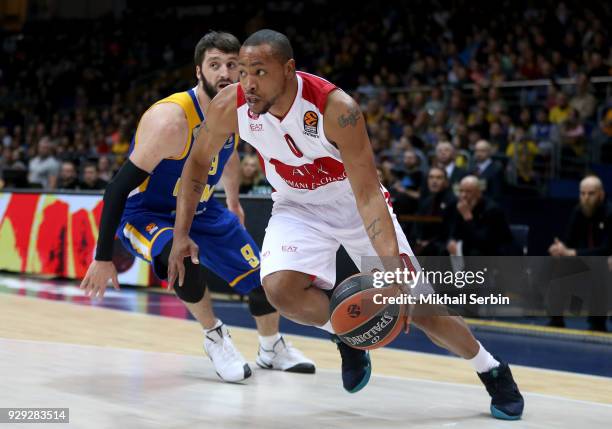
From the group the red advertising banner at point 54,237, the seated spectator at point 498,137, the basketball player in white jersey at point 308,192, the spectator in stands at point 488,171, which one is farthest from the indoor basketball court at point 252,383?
the seated spectator at point 498,137

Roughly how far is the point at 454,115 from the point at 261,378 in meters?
8.14

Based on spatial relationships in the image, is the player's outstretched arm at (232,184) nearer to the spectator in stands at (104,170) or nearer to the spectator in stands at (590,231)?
the spectator in stands at (590,231)

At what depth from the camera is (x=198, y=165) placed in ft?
14.9

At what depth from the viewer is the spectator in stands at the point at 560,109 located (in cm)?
1173

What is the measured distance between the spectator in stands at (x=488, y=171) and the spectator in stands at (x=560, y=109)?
1962 mm

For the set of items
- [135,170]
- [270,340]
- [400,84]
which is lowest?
[270,340]

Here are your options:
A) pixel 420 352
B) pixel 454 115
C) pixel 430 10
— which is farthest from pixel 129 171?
pixel 430 10

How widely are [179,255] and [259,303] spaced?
2.92ft

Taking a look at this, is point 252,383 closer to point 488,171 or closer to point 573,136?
point 488,171

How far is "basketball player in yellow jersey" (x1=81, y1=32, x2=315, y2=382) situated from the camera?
191 inches

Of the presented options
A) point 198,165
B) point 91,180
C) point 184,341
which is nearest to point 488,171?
point 184,341

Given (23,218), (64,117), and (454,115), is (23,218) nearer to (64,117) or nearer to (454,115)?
(454,115)

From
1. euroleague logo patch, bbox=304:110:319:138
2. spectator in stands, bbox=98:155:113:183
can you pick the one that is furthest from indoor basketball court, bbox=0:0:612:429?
spectator in stands, bbox=98:155:113:183

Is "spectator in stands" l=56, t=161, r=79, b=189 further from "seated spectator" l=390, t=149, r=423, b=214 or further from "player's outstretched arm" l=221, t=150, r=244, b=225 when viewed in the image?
"player's outstretched arm" l=221, t=150, r=244, b=225
